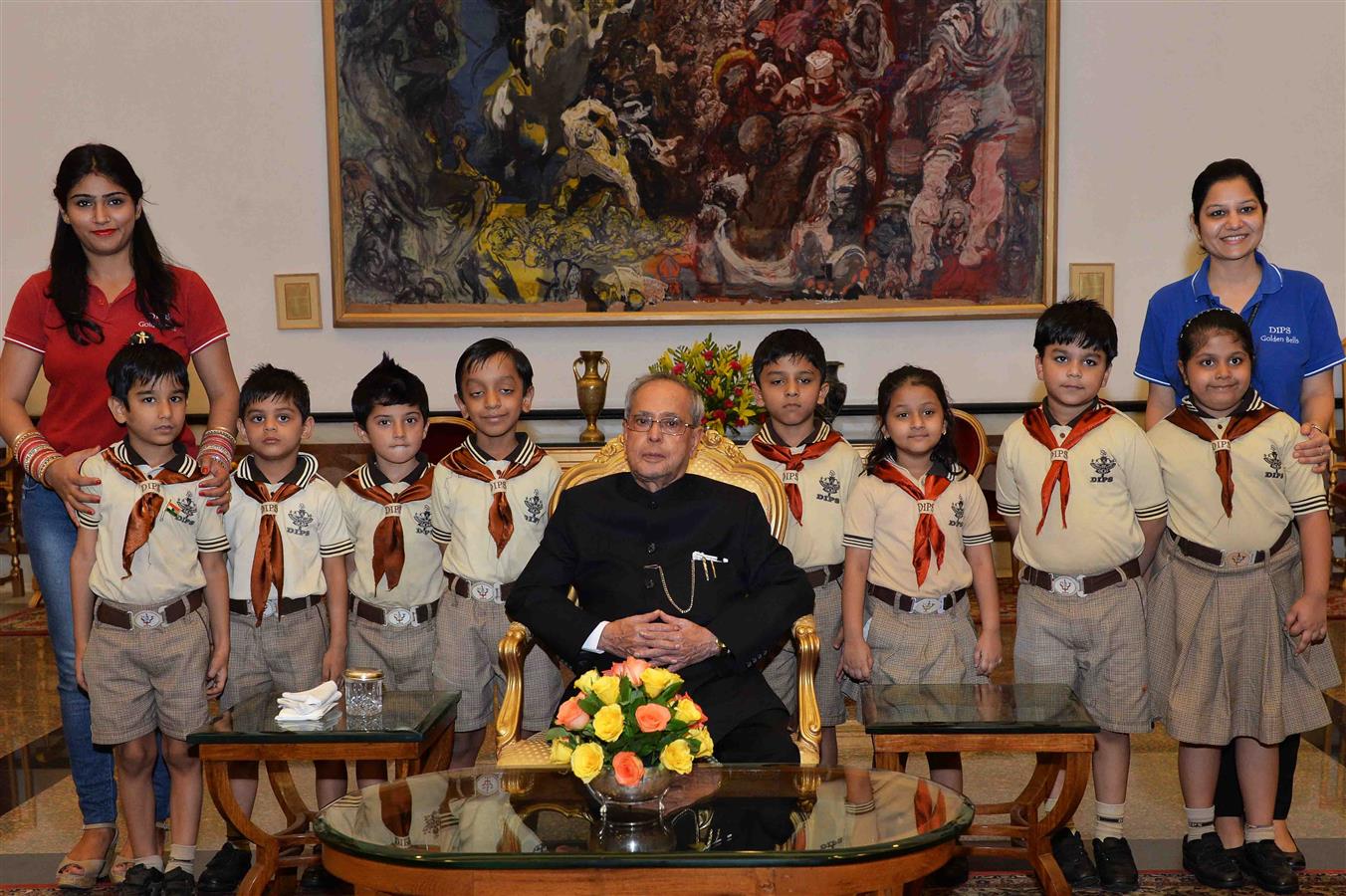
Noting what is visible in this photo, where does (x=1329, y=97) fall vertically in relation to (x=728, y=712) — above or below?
above

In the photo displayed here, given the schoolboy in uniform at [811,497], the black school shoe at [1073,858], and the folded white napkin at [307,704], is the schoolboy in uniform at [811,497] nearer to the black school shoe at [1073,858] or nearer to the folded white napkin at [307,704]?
the black school shoe at [1073,858]

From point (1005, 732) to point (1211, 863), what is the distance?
1022mm

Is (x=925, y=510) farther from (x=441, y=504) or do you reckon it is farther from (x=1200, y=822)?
(x=441, y=504)

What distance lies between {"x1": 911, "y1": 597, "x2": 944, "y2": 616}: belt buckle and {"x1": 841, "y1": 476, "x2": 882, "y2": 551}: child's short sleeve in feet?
0.69

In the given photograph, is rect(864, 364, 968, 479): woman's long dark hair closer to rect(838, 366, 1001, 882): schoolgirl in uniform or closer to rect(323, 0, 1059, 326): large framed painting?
rect(838, 366, 1001, 882): schoolgirl in uniform

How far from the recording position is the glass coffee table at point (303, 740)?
Result: 3205mm

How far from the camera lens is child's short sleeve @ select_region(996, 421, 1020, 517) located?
12.8ft

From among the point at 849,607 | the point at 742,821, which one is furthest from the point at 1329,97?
the point at 742,821

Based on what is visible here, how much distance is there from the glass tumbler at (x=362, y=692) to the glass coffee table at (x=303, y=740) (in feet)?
0.10

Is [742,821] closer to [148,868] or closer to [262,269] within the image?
[148,868]

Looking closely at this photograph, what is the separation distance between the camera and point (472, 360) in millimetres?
4035

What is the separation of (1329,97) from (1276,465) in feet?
17.1

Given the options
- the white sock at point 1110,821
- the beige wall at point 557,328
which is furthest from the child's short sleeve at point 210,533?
the beige wall at point 557,328

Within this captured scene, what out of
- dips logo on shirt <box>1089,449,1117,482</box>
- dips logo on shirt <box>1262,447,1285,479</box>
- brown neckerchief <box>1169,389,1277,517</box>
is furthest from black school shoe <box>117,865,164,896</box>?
dips logo on shirt <box>1262,447,1285,479</box>
